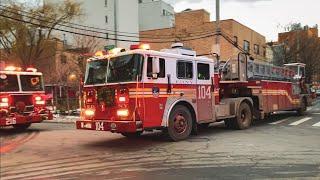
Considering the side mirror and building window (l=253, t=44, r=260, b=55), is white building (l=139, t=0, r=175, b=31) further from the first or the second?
the side mirror

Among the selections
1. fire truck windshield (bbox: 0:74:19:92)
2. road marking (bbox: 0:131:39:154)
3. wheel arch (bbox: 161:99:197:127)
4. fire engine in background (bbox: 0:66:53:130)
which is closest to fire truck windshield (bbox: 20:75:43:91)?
fire engine in background (bbox: 0:66:53:130)

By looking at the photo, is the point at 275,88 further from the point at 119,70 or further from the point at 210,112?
the point at 119,70

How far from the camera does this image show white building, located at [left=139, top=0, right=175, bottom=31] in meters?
68.1

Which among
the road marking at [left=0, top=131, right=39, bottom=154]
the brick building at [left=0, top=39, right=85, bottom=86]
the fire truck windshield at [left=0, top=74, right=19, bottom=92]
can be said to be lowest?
the road marking at [left=0, top=131, right=39, bottom=154]

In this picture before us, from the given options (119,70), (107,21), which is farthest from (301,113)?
(107,21)

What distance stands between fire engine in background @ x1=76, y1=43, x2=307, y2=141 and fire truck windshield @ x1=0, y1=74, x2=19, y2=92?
516 centimetres

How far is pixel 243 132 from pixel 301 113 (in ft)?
25.9

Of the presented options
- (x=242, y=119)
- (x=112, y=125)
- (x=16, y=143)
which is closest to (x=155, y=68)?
(x=112, y=125)

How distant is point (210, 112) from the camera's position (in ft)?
50.5

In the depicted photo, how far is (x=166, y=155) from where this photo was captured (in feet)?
37.6

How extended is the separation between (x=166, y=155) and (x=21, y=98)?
889 cm

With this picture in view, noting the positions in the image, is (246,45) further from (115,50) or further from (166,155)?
(166,155)

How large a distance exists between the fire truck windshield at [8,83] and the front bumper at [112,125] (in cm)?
534

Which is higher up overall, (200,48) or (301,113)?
(200,48)
